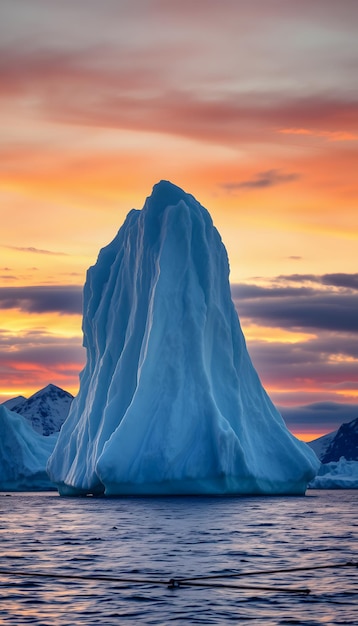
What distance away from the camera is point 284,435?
56031mm

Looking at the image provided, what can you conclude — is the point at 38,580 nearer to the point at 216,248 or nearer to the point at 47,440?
the point at 216,248

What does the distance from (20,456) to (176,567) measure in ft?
209

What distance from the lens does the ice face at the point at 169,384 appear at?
171ft

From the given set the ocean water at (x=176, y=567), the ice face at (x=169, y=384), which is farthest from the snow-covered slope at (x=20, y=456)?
the ocean water at (x=176, y=567)

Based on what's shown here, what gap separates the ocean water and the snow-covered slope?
41754mm

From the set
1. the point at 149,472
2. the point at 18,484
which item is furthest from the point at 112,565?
the point at 18,484

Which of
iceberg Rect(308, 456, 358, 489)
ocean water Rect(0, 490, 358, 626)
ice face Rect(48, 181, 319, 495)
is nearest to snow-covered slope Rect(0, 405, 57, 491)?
ice face Rect(48, 181, 319, 495)

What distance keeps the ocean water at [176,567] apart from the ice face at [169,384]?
23.2 ft

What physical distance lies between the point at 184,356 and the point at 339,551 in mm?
26227

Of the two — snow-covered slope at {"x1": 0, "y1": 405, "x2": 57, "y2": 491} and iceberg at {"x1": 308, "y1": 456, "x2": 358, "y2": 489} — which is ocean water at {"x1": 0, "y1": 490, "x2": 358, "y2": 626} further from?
iceberg at {"x1": 308, "y1": 456, "x2": 358, "y2": 489}

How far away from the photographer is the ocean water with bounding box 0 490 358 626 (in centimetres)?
1794

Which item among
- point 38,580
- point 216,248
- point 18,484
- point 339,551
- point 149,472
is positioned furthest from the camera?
point 18,484

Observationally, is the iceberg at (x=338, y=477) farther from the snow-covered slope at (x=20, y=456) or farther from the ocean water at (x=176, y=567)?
the ocean water at (x=176, y=567)

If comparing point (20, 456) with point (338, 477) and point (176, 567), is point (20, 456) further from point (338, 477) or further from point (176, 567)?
point (176, 567)
